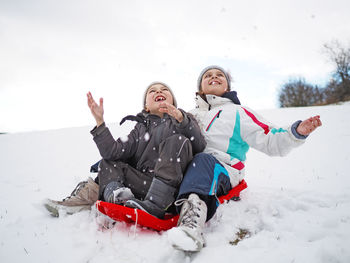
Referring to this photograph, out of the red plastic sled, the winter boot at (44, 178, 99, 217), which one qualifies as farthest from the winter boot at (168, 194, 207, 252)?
the winter boot at (44, 178, 99, 217)

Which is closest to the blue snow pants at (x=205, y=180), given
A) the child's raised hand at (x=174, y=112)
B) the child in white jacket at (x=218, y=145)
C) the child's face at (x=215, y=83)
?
→ the child in white jacket at (x=218, y=145)

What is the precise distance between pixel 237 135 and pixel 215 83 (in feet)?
2.94

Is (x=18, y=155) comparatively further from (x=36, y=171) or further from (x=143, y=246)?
(x=143, y=246)

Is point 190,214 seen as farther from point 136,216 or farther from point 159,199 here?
point 136,216

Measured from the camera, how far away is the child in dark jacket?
5.47 ft

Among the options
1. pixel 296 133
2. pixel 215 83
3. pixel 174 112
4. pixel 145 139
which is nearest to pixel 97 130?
pixel 145 139

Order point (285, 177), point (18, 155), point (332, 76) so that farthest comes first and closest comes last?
point (332, 76)
point (18, 155)
point (285, 177)

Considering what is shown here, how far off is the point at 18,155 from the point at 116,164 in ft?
21.9

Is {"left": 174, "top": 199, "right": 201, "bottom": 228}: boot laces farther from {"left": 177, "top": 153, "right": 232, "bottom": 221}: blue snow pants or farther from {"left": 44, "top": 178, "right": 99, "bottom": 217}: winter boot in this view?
{"left": 44, "top": 178, "right": 99, "bottom": 217}: winter boot

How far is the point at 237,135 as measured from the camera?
88.9 inches

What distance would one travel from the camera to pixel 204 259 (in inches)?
48.0

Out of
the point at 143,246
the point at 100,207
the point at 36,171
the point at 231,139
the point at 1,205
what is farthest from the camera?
the point at 36,171

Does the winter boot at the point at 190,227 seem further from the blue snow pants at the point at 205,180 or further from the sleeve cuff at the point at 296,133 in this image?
the sleeve cuff at the point at 296,133

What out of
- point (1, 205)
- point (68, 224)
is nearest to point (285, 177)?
point (68, 224)
